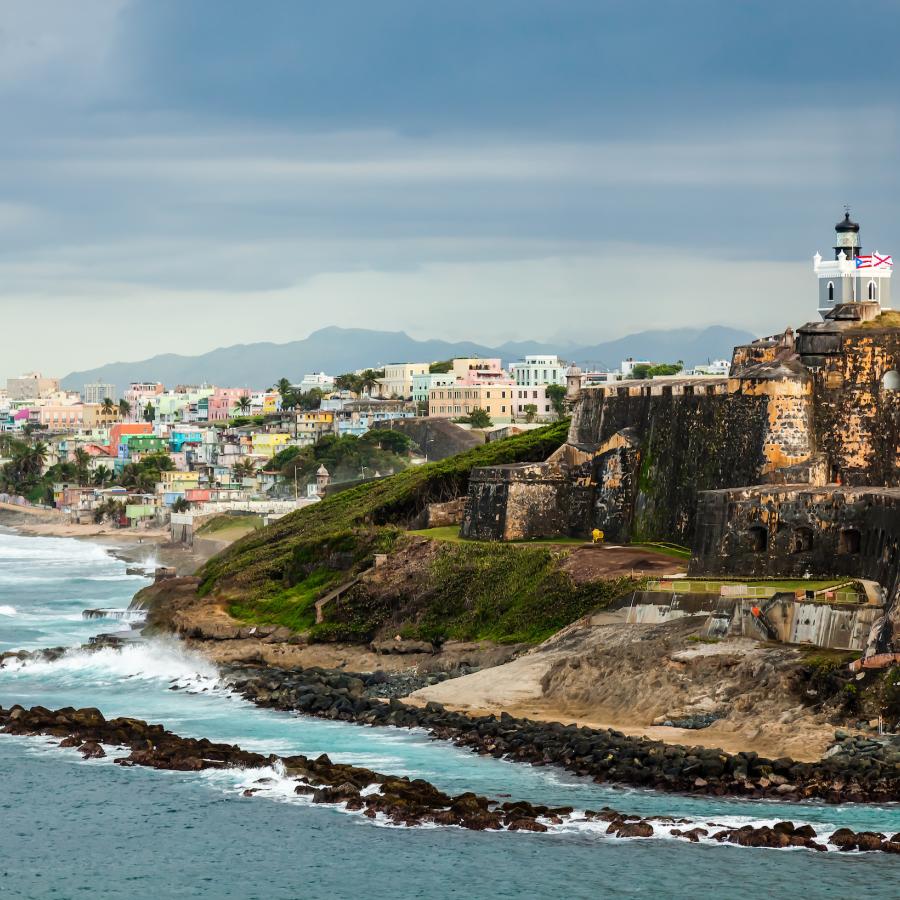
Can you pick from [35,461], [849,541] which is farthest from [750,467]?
[35,461]

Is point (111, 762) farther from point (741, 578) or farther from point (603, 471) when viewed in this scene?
point (603, 471)

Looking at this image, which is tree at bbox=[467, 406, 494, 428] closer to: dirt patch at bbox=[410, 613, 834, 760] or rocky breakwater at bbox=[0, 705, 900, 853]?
dirt patch at bbox=[410, 613, 834, 760]

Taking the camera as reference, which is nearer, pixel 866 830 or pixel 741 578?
pixel 866 830

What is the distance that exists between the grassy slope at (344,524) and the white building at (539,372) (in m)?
97.4

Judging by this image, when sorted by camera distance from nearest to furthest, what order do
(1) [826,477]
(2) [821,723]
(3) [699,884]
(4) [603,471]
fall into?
(3) [699,884] → (2) [821,723] → (1) [826,477] → (4) [603,471]

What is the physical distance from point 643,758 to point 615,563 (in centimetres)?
1503

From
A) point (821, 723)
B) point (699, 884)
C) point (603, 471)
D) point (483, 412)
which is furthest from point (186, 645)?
point (483, 412)

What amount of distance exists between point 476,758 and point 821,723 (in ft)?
26.2

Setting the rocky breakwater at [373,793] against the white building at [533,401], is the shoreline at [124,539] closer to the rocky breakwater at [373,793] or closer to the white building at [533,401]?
the white building at [533,401]

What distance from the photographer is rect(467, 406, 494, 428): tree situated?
161375 mm

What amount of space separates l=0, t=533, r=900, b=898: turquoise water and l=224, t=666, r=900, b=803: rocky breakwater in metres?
0.58

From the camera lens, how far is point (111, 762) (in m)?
46.7

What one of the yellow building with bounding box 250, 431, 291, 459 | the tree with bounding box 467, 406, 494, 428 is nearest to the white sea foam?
the tree with bounding box 467, 406, 494, 428

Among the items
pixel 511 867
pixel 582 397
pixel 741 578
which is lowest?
pixel 511 867
